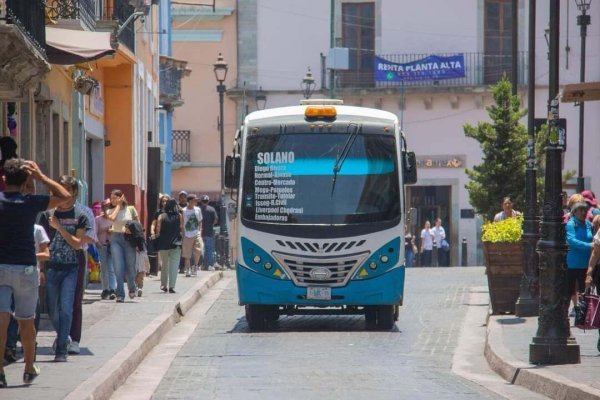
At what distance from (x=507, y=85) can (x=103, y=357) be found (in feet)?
58.6

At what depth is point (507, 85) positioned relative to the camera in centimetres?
3284

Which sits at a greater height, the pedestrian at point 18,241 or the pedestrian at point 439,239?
the pedestrian at point 18,241

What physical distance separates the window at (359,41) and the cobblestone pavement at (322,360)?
30239 millimetres

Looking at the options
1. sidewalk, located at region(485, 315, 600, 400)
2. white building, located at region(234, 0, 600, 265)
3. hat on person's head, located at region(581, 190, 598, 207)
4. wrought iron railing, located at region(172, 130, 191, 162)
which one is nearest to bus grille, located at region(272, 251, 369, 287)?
Answer: sidewalk, located at region(485, 315, 600, 400)

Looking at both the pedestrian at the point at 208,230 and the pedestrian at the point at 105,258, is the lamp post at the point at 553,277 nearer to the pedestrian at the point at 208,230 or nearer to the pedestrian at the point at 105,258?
the pedestrian at the point at 105,258

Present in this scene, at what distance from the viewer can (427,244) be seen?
53.1 metres

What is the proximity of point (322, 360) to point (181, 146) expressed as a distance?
41.4 m

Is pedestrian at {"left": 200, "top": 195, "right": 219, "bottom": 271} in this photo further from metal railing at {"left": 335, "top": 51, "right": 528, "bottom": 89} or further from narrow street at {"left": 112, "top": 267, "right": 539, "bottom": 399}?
metal railing at {"left": 335, "top": 51, "right": 528, "bottom": 89}

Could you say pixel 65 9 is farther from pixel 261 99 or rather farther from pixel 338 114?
pixel 261 99

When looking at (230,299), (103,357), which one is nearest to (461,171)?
(230,299)

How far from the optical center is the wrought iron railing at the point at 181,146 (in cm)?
5822

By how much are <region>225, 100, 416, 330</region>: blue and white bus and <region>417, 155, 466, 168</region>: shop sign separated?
3393cm

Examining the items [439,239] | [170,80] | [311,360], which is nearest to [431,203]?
[439,239]

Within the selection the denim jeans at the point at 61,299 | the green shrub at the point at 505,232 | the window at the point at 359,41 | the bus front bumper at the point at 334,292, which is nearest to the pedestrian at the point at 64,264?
the denim jeans at the point at 61,299
